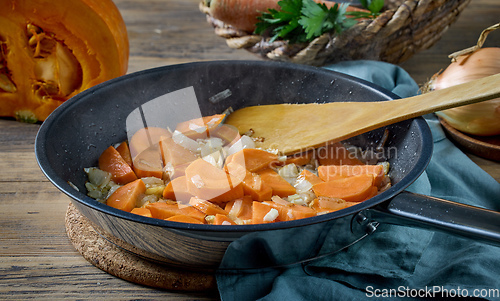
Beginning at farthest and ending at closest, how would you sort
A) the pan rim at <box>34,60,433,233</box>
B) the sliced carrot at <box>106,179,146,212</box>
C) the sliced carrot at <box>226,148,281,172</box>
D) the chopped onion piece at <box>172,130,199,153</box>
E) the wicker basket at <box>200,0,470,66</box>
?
the wicker basket at <box>200,0,470,66</box>, the chopped onion piece at <box>172,130,199,153</box>, the sliced carrot at <box>226,148,281,172</box>, the sliced carrot at <box>106,179,146,212</box>, the pan rim at <box>34,60,433,233</box>

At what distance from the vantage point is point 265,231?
726 mm

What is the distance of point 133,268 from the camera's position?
0.91 m

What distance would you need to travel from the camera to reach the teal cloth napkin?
82 cm

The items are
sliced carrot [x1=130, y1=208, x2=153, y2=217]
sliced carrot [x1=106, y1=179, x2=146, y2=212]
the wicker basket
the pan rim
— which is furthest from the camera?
the wicker basket

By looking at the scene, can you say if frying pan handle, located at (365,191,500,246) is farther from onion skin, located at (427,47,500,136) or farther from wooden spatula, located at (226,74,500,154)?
onion skin, located at (427,47,500,136)

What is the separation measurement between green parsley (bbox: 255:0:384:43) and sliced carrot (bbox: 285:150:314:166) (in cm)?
57

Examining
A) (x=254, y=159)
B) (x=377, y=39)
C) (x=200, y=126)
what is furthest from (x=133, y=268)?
(x=377, y=39)

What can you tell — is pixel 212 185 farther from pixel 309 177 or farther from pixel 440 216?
pixel 440 216

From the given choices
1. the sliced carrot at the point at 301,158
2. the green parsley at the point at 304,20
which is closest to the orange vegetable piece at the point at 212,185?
the sliced carrot at the point at 301,158

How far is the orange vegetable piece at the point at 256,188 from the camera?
1036 millimetres

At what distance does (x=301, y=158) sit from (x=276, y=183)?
145 millimetres

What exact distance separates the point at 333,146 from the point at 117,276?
679 mm

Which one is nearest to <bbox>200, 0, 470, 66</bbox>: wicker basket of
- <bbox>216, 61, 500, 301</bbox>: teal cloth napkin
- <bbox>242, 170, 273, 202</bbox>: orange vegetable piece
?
<bbox>242, 170, 273, 202</bbox>: orange vegetable piece

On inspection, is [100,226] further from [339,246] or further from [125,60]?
[125,60]
